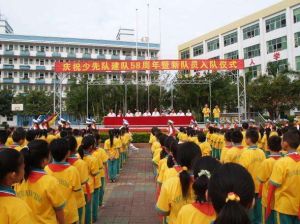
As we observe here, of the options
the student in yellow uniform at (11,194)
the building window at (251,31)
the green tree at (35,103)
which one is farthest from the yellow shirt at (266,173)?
the green tree at (35,103)

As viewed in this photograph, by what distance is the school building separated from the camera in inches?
1981

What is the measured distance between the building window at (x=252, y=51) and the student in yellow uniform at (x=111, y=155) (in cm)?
3149

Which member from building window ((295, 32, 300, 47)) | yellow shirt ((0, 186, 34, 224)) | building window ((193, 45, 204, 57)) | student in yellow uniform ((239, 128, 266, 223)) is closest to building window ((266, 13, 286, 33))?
building window ((295, 32, 300, 47))

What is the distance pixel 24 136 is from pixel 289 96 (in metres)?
23.0

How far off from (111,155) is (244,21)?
3410cm

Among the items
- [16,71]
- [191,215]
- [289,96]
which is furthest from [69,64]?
[16,71]

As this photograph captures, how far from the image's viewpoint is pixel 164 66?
63.9 ft

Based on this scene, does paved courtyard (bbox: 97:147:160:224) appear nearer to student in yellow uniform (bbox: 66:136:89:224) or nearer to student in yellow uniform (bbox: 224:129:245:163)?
student in yellow uniform (bbox: 66:136:89:224)

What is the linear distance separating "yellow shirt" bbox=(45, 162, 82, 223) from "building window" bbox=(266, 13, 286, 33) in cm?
3361

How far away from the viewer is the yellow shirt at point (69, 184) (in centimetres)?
355

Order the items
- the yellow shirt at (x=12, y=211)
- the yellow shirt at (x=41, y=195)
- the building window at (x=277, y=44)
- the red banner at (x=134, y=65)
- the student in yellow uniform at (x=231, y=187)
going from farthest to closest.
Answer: the building window at (x=277, y=44) → the red banner at (x=134, y=65) → the yellow shirt at (x=41, y=195) → the yellow shirt at (x=12, y=211) → the student in yellow uniform at (x=231, y=187)

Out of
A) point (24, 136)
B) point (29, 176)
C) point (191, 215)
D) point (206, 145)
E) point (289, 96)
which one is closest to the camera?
point (191, 215)

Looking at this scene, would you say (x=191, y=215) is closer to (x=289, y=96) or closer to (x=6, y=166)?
(x=6, y=166)

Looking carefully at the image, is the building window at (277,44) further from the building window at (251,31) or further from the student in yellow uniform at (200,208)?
the student in yellow uniform at (200,208)
